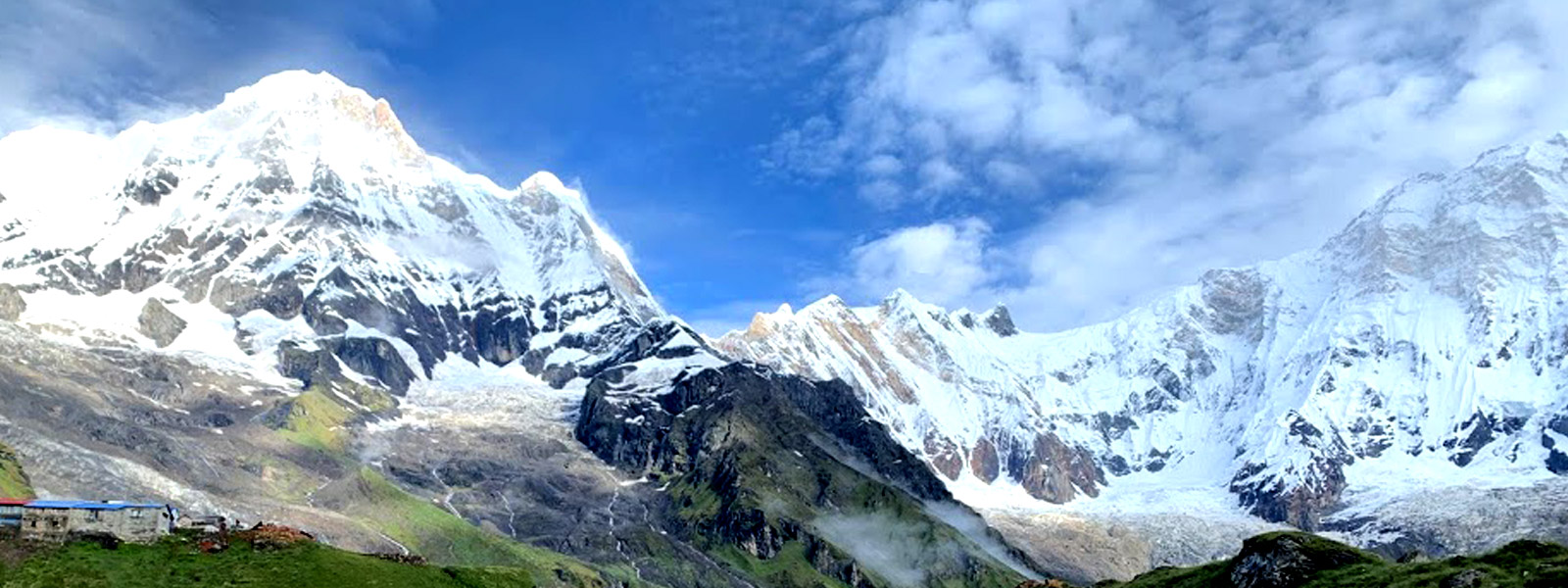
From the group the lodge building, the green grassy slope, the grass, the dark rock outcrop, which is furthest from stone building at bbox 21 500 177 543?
the dark rock outcrop

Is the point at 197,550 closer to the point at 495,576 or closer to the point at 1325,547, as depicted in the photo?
the point at 495,576

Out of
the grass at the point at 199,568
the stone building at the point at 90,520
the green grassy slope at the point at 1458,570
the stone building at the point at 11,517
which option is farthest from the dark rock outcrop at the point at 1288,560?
the stone building at the point at 11,517

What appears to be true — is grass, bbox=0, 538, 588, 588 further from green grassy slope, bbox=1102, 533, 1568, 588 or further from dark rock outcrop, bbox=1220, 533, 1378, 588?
green grassy slope, bbox=1102, 533, 1568, 588

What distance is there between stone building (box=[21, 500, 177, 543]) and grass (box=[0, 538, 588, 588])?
3.46 meters

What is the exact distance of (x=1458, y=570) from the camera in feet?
387

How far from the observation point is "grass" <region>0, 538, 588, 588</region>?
14750 cm

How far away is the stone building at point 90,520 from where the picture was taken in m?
159

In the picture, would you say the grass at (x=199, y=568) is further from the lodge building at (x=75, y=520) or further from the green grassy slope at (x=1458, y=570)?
the green grassy slope at (x=1458, y=570)

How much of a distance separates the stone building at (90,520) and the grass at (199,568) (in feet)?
11.4

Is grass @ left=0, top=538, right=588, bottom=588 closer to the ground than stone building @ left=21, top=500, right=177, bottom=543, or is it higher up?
closer to the ground

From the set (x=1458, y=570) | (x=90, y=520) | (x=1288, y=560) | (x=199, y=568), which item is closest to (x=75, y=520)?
(x=90, y=520)

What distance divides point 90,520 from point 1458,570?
484 feet

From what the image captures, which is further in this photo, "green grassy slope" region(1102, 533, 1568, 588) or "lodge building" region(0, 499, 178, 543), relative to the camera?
"lodge building" region(0, 499, 178, 543)

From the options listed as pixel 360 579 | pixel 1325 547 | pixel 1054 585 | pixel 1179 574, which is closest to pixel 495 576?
pixel 360 579
